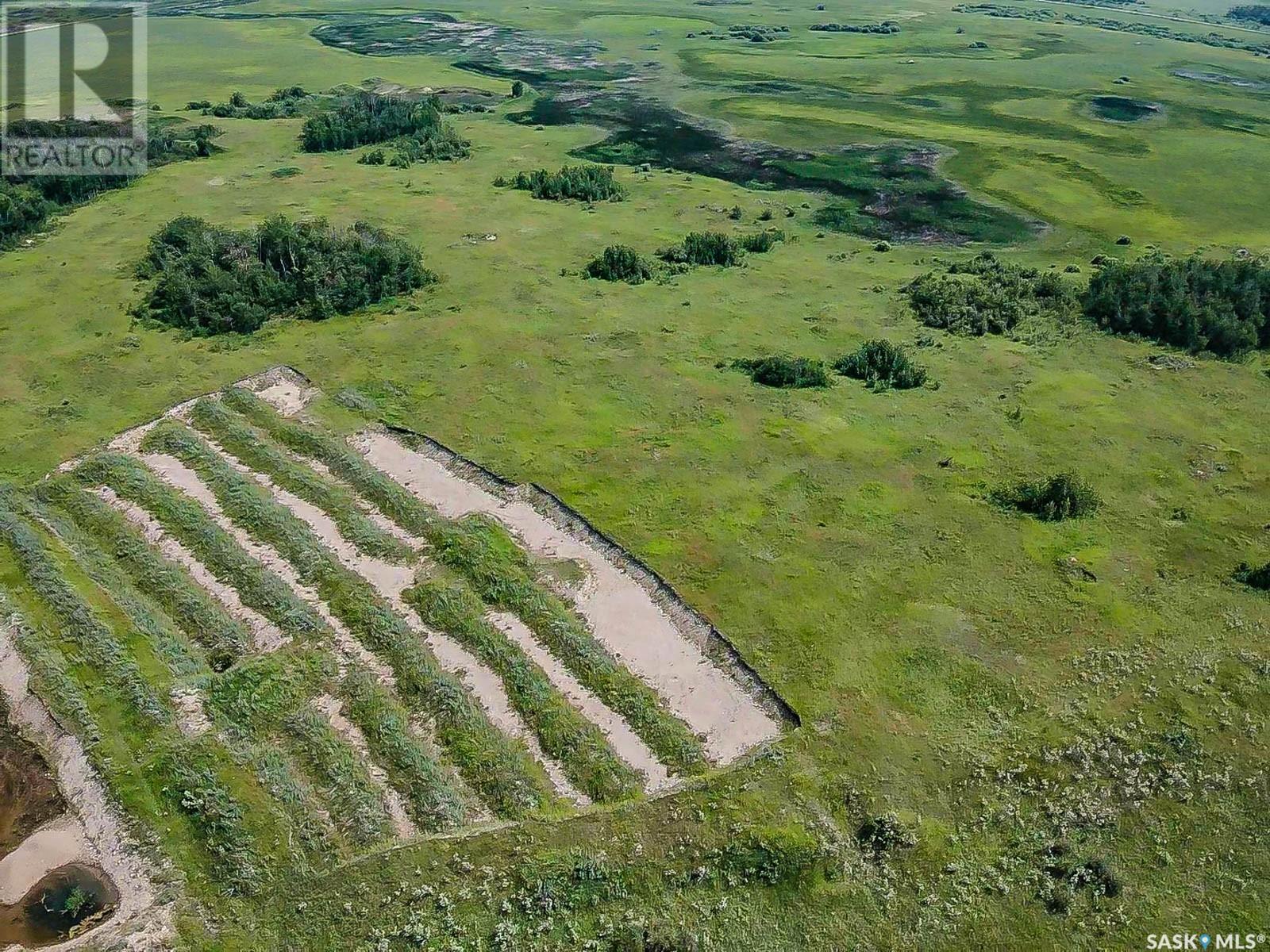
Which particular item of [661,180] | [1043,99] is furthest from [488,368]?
[1043,99]

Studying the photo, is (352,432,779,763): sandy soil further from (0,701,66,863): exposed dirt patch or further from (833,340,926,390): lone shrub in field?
(833,340,926,390): lone shrub in field

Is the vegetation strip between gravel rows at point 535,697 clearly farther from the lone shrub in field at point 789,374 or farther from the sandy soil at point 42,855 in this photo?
the lone shrub in field at point 789,374

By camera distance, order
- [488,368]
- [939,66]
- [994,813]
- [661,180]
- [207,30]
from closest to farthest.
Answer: [994,813], [488,368], [661,180], [939,66], [207,30]

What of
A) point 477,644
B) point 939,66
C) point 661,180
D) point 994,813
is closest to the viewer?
point 994,813

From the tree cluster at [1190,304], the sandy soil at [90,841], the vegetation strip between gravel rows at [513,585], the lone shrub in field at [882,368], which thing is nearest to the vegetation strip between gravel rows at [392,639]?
the vegetation strip between gravel rows at [513,585]

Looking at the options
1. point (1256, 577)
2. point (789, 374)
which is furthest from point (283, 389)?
point (1256, 577)

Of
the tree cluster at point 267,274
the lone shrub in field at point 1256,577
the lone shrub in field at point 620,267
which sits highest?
the lone shrub in field at point 620,267

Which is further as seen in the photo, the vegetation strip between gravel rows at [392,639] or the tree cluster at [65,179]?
the tree cluster at [65,179]

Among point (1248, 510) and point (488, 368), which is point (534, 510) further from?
point (1248, 510)
